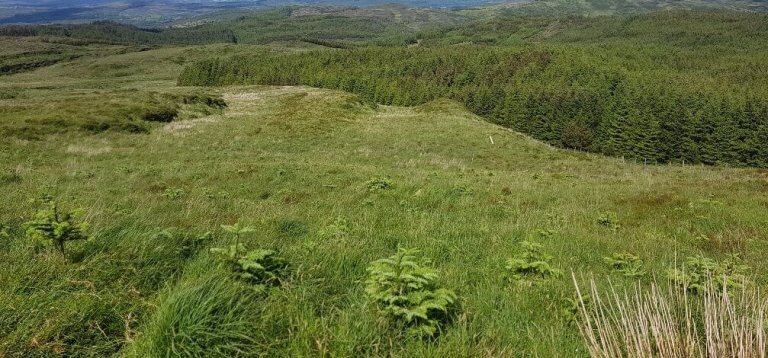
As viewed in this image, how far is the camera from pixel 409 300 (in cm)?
354

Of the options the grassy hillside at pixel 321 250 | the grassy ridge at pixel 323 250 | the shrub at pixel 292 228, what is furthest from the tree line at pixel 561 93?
the shrub at pixel 292 228

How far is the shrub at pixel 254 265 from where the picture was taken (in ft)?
12.9

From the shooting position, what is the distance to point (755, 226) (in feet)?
32.8

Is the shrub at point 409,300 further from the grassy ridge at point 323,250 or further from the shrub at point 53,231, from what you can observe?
the shrub at point 53,231

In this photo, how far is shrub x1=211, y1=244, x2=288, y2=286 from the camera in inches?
154

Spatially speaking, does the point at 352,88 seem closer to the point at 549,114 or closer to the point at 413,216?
the point at 549,114

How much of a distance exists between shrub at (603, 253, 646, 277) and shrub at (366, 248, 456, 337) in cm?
296

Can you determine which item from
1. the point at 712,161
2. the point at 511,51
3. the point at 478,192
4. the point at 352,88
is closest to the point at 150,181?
the point at 478,192

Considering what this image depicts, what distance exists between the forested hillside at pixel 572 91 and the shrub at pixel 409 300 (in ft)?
329

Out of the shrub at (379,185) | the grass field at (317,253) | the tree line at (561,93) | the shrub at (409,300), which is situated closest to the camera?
the grass field at (317,253)

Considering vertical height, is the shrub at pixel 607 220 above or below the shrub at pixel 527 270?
below

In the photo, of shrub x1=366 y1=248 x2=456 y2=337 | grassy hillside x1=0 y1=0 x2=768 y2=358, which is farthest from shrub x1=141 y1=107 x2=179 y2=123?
shrub x1=366 y1=248 x2=456 y2=337

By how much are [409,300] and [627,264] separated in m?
4.00

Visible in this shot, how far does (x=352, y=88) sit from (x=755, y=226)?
130 meters
